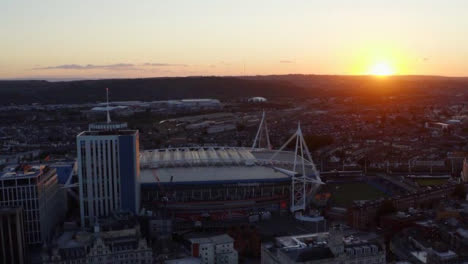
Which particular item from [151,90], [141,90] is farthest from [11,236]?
[151,90]

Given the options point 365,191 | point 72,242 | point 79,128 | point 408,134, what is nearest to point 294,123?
point 408,134

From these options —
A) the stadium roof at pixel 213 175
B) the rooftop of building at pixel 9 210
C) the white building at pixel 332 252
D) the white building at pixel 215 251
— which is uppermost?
the rooftop of building at pixel 9 210

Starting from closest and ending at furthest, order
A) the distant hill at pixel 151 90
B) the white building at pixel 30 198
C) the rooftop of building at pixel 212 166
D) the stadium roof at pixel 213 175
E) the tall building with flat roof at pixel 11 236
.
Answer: the tall building with flat roof at pixel 11 236, the white building at pixel 30 198, the stadium roof at pixel 213 175, the rooftop of building at pixel 212 166, the distant hill at pixel 151 90

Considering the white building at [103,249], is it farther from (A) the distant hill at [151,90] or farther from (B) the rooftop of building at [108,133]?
(A) the distant hill at [151,90]

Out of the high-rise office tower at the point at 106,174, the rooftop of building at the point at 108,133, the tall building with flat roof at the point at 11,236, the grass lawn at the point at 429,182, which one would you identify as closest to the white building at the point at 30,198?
the tall building with flat roof at the point at 11,236

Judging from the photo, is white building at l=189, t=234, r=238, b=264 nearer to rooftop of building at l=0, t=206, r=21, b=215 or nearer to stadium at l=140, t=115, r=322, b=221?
stadium at l=140, t=115, r=322, b=221

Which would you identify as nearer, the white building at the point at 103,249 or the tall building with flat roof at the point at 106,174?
the white building at the point at 103,249

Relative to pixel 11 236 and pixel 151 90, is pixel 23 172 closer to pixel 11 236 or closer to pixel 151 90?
pixel 11 236
